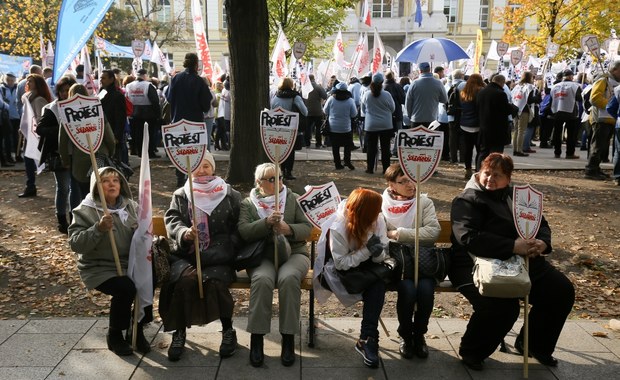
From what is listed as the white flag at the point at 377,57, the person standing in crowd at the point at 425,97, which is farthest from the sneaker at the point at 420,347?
the white flag at the point at 377,57

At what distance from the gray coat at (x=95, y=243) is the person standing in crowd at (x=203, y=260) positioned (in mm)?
339

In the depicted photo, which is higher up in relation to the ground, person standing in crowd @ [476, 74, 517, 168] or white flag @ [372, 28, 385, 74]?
Answer: white flag @ [372, 28, 385, 74]

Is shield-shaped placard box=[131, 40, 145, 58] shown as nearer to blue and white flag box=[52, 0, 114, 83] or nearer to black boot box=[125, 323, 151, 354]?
blue and white flag box=[52, 0, 114, 83]

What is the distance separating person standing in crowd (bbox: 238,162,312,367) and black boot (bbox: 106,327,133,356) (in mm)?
922

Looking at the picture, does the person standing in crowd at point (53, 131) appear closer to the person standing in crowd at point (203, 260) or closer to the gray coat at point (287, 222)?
the person standing in crowd at point (203, 260)

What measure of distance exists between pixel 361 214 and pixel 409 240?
0.52 m

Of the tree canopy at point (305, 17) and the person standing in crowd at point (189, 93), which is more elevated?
the tree canopy at point (305, 17)

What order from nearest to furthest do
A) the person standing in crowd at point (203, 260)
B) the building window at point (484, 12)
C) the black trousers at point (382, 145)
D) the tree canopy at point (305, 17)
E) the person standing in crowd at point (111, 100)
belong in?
1. the person standing in crowd at point (203, 260)
2. the person standing in crowd at point (111, 100)
3. the black trousers at point (382, 145)
4. the tree canopy at point (305, 17)
5. the building window at point (484, 12)

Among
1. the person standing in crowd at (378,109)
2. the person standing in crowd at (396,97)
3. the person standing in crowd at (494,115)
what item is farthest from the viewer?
the person standing in crowd at (396,97)

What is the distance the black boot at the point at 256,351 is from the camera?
3990 mm

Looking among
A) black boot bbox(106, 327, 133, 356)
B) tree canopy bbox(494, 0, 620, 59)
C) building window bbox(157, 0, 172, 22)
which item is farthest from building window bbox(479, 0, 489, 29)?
black boot bbox(106, 327, 133, 356)

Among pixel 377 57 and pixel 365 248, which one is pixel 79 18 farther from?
pixel 377 57

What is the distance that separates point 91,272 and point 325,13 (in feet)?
108

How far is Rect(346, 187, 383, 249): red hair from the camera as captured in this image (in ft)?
13.2
